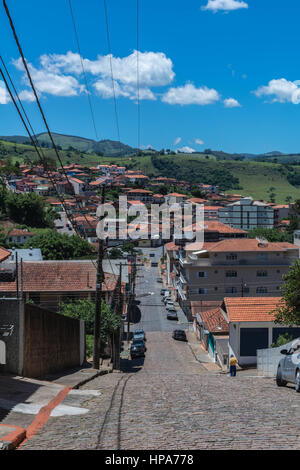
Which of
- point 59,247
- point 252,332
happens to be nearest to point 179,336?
point 252,332

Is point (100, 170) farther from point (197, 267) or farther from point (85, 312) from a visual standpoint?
point (85, 312)

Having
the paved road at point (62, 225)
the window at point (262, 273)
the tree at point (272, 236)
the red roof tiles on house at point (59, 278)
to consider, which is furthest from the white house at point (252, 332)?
the paved road at point (62, 225)

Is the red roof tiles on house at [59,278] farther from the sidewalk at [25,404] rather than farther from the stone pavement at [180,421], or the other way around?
the stone pavement at [180,421]

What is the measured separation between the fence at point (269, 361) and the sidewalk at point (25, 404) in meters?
8.12

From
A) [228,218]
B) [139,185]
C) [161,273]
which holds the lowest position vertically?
[161,273]

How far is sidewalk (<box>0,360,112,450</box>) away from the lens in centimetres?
656

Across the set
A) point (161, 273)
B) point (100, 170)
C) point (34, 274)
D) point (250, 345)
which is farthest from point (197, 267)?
point (100, 170)

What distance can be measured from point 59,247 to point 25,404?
191 feet

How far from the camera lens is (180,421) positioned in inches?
289

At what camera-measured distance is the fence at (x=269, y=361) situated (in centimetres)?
1830

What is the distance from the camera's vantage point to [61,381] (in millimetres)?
12781

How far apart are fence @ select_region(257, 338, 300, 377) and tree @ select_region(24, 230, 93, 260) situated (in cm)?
4594

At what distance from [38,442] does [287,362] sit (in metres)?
7.65

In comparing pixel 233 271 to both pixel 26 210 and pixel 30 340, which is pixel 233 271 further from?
pixel 26 210
